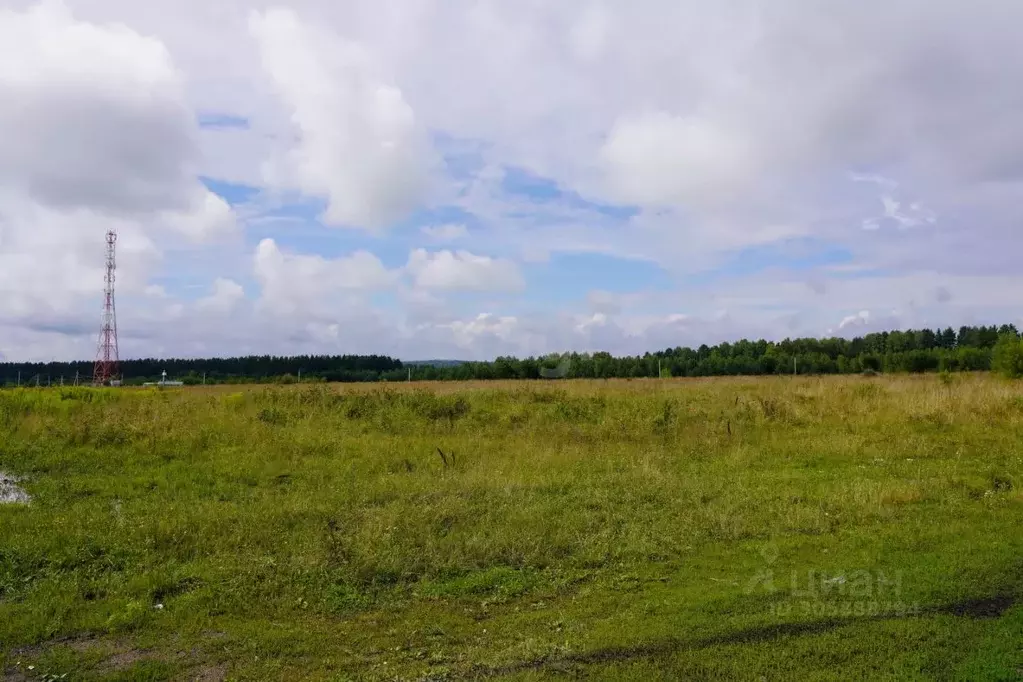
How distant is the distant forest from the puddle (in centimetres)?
2777

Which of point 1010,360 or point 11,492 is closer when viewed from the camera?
point 11,492

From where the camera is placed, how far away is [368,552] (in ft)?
24.3

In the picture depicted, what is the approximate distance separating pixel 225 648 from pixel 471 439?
10679 mm

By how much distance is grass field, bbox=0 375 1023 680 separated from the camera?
5027 millimetres

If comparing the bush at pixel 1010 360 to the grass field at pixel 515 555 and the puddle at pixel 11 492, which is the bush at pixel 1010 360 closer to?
the grass field at pixel 515 555

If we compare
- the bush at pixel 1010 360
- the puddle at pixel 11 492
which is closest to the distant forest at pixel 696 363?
the bush at pixel 1010 360

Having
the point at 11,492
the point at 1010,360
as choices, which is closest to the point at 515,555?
the point at 11,492

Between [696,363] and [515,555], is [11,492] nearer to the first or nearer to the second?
[515,555]

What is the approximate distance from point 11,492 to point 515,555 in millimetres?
9276

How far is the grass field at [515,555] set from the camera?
198 inches

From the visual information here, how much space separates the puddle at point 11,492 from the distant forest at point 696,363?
27769 millimetres

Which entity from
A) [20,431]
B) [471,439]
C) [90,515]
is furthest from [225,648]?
[20,431]

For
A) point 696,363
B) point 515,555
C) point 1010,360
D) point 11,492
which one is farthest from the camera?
point 696,363

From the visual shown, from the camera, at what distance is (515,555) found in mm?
7488
